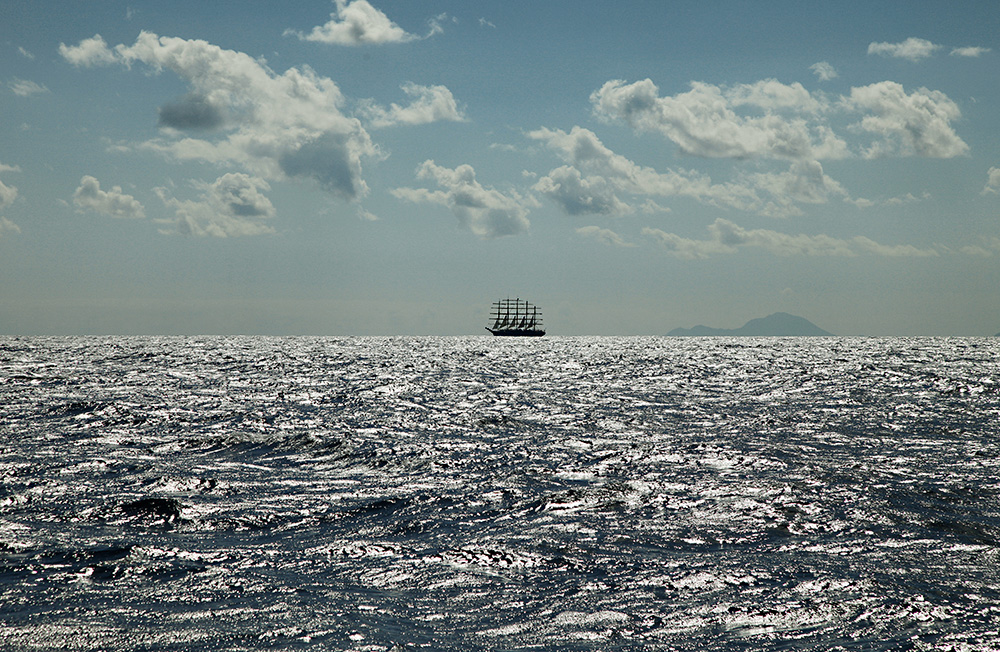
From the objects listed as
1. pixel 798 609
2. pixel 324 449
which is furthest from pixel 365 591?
pixel 324 449

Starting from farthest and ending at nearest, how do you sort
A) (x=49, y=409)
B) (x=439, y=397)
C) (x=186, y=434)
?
(x=439, y=397) → (x=49, y=409) → (x=186, y=434)

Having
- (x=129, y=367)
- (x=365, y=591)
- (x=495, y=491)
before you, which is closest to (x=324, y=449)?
(x=495, y=491)

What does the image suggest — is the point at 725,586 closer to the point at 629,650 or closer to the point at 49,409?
the point at 629,650

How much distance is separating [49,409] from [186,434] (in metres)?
11.8

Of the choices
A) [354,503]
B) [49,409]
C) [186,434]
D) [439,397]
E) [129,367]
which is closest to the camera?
[354,503]

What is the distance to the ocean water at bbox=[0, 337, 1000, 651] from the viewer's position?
9852 millimetres

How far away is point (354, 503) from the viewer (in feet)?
56.0

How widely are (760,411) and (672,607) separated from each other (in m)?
27.8

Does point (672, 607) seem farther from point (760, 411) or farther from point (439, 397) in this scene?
point (439, 397)

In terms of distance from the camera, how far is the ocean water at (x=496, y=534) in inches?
388

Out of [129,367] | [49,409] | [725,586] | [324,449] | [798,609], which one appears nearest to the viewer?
[798,609]

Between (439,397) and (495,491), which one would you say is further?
(439,397)

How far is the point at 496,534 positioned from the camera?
14.4 meters

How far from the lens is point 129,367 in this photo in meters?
73.0
